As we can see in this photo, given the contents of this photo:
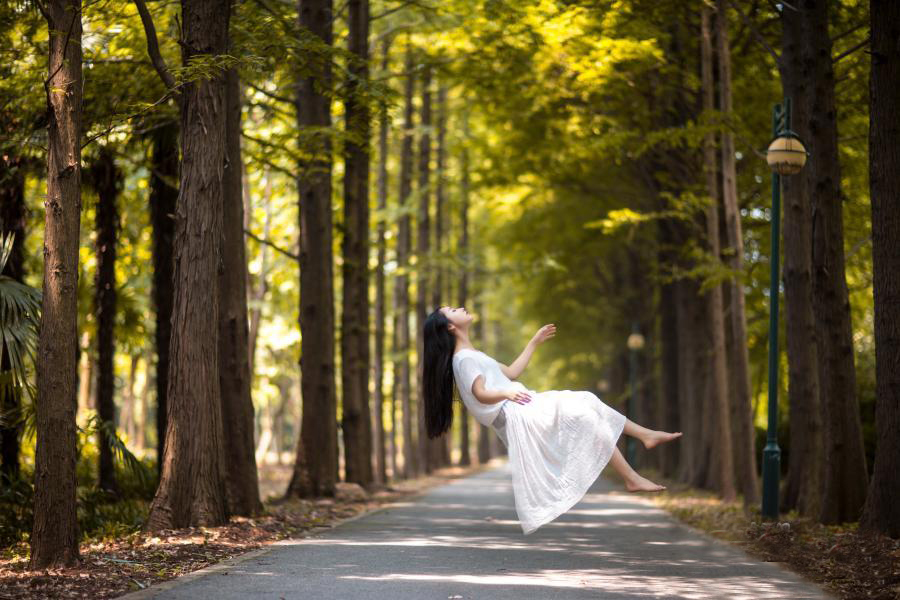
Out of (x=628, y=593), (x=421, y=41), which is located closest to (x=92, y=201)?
(x=421, y=41)

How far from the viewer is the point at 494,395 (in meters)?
10.1

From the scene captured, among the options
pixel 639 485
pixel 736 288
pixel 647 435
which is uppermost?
pixel 736 288

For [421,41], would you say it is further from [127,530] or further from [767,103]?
[127,530]

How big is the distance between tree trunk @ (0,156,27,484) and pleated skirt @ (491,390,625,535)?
6.66 meters

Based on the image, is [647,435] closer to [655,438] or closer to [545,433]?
[655,438]

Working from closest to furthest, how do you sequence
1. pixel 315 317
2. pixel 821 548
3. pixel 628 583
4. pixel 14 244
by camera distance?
pixel 628 583 < pixel 821 548 < pixel 14 244 < pixel 315 317

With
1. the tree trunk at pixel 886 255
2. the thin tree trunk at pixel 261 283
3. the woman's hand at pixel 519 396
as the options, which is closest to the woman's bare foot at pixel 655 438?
the woman's hand at pixel 519 396

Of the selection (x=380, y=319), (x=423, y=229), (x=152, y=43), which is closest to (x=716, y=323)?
(x=380, y=319)

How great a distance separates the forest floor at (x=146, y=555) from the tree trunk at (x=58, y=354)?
1.16 ft

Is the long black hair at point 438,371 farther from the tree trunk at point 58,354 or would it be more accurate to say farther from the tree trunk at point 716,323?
the tree trunk at point 716,323

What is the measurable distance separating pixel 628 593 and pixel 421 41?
20.0 m

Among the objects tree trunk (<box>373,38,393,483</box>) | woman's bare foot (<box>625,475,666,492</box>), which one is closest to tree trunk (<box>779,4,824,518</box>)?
woman's bare foot (<box>625,475,666,492</box>)

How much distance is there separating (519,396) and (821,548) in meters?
4.12

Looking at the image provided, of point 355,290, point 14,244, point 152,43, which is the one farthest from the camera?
point 355,290
